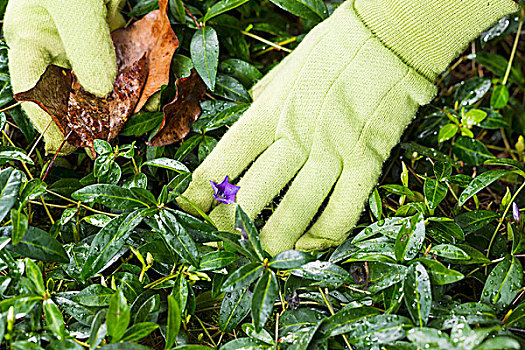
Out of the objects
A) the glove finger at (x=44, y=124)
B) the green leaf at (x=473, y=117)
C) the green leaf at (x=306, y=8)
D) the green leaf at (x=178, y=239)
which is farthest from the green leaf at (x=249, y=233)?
the green leaf at (x=473, y=117)

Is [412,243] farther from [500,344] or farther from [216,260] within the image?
[216,260]

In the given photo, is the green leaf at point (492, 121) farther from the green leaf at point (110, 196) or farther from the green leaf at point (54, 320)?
the green leaf at point (54, 320)

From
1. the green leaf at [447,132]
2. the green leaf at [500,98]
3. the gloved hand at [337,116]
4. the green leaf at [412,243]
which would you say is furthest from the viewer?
the green leaf at [500,98]

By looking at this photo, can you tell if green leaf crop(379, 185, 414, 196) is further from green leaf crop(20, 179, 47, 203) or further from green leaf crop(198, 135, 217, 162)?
green leaf crop(20, 179, 47, 203)

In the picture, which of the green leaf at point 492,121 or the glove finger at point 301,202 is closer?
the glove finger at point 301,202

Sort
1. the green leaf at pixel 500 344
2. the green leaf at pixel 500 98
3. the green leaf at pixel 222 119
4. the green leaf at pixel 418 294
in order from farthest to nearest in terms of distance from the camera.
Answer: the green leaf at pixel 500 98 < the green leaf at pixel 222 119 < the green leaf at pixel 418 294 < the green leaf at pixel 500 344
